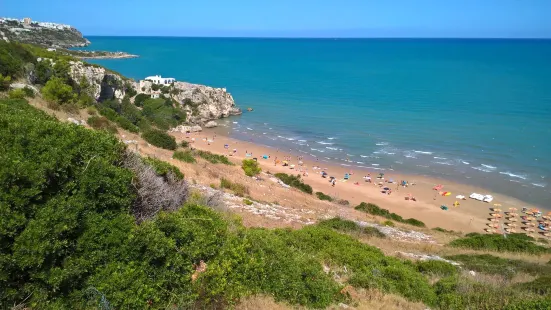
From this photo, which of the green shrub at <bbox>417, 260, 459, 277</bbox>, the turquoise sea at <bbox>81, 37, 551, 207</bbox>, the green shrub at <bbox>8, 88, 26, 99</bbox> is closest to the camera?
the green shrub at <bbox>417, 260, 459, 277</bbox>

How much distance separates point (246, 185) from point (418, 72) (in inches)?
3900

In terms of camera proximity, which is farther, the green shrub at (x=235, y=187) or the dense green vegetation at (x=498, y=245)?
the green shrub at (x=235, y=187)

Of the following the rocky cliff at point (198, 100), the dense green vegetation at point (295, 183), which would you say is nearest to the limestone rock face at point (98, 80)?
the rocky cliff at point (198, 100)

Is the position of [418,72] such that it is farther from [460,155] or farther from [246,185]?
[246,185]

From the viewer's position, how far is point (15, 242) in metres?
4.98

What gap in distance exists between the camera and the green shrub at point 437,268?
37.1 ft

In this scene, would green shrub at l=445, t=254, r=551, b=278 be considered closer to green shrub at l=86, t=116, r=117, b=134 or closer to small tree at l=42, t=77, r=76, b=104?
green shrub at l=86, t=116, r=117, b=134

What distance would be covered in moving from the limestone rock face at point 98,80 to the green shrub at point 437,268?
32.8 metres

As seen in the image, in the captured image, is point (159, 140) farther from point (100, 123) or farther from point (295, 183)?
point (295, 183)

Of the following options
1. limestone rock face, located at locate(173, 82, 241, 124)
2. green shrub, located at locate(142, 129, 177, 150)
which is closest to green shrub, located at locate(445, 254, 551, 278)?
green shrub, located at locate(142, 129, 177, 150)

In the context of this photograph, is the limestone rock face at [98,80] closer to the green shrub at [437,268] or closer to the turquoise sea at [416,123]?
the turquoise sea at [416,123]

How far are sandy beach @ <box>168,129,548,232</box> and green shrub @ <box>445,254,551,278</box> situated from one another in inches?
501

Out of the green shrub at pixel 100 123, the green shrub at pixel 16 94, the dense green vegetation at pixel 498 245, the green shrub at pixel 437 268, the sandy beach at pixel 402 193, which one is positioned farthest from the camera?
the sandy beach at pixel 402 193

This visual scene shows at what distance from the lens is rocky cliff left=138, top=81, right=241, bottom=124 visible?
55.7 m
